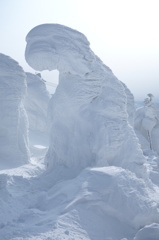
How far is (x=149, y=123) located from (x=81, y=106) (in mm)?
8333

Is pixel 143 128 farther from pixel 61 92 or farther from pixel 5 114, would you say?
pixel 61 92

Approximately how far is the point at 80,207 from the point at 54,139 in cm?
185

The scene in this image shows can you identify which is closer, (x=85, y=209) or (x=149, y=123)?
(x=85, y=209)

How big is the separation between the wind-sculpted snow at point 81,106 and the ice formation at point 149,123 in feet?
25.2

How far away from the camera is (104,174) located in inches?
130

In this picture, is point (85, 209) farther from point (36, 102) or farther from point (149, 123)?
point (149, 123)

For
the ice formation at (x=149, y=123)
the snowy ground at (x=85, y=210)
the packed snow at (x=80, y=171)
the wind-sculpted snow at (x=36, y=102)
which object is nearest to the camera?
the snowy ground at (x=85, y=210)

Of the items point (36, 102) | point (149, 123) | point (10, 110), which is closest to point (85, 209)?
point (10, 110)

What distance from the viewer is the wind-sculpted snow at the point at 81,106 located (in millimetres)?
3994

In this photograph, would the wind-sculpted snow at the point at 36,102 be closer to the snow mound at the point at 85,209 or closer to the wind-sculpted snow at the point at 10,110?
the wind-sculpted snow at the point at 10,110

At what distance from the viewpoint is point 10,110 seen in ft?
21.6

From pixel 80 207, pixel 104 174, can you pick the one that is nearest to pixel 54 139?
pixel 104 174

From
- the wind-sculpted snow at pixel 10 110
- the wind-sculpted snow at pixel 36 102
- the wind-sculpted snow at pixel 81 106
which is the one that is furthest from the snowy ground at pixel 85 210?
the wind-sculpted snow at pixel 36 102

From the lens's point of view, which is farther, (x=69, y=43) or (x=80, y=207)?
(x=69, y=43)
